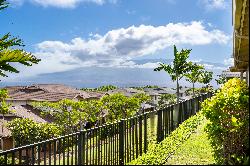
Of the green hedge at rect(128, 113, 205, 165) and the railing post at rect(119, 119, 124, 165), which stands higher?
the railing post at rect(119, 119, 124, 165)

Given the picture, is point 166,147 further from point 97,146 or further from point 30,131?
point 30,131

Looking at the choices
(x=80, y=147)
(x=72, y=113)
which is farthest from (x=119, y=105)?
(x=80, y=147)

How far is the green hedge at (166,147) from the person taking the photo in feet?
34.0

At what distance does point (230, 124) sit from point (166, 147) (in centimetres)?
429

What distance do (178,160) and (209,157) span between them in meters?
0.83

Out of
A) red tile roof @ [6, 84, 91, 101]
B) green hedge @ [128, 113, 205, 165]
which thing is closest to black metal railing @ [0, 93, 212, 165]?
green hedge @ [128, 113, 205, 165]

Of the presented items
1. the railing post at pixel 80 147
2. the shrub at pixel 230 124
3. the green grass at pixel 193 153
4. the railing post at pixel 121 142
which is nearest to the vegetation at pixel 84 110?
the green grass at pixel 193 153

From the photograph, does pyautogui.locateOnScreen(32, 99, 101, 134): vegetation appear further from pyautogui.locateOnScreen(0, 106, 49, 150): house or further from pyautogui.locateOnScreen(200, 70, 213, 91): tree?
pyautogui.locateOnScreen(200, 70, 213, 91): tree

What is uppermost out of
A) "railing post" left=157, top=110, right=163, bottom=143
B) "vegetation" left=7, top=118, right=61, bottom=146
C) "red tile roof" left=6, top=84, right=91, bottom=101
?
"railing post" left=157, top=110, right=163, bottom=143

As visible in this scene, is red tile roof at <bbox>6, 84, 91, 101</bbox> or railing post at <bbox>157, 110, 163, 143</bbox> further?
red tile roof at <bbox>6, 84, 91, 101</bbox>

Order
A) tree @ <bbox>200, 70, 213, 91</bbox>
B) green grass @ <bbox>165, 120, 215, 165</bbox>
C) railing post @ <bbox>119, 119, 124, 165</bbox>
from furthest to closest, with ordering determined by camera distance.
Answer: tree @ <bbox>200, 70, 213, 91</bbox>
green grass @ <bbox>165, 120, 215, 165</bbox>
railing post @ <bbox>119, 119, 124, 165</bbox>

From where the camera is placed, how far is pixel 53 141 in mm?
6816

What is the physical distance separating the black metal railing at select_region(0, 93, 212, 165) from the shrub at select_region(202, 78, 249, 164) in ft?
7.43

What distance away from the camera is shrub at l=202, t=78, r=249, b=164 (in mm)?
7969
